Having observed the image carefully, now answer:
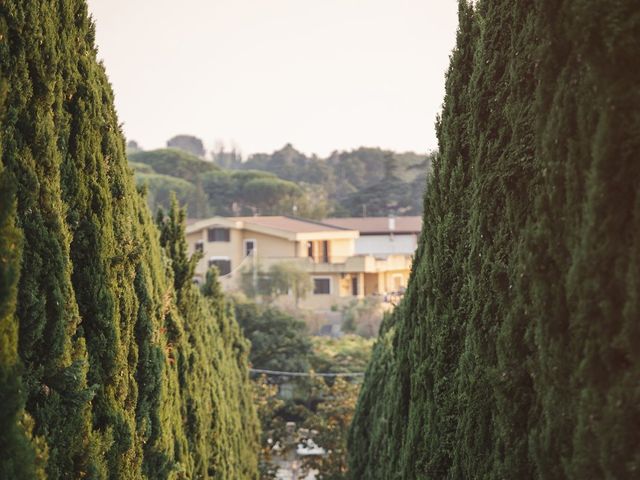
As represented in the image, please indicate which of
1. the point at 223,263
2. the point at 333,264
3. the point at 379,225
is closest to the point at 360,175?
the point at 379,225

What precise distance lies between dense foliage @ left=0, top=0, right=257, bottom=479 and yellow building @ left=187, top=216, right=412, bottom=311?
30.7 m

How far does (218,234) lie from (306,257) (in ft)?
15.0

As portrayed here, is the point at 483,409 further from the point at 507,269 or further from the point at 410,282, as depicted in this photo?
the point at 410,282

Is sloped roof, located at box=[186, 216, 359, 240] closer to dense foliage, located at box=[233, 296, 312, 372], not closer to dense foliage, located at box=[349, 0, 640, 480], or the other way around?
dense foliage, located at box=[233, 296, 312, 372]

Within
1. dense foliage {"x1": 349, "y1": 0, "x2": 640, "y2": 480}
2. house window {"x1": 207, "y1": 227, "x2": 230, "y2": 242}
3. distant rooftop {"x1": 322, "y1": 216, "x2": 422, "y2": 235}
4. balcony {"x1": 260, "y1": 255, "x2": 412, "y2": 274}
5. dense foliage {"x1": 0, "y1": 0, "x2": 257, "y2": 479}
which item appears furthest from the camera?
distant rooftop {"x1": 322, "y1": 216, "x2": 422, "y2": 235}

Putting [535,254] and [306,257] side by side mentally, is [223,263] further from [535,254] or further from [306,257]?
[535,254]

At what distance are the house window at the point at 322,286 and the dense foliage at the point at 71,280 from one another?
103 feet

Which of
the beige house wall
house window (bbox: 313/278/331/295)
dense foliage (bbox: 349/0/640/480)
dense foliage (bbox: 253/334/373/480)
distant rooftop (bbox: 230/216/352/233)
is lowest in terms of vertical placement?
dense foliage (bbox: 253/334/373/480)

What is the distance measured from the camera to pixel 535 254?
3.44m

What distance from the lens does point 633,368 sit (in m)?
2.80

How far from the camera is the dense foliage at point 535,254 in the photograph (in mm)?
2906

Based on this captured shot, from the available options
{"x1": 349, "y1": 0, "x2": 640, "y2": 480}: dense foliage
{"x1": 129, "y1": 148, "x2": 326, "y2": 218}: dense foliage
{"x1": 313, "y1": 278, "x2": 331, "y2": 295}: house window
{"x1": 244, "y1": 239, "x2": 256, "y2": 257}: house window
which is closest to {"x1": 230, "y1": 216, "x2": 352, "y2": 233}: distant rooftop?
{"x1": 244, "y1": 239, "x2": 256, "y2": 257}: house window

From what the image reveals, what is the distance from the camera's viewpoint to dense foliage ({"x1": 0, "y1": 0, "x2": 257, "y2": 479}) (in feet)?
12.6

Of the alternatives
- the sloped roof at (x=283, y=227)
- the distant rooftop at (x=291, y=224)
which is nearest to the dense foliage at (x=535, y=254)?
the sloped roof at (x=283, y=227)
